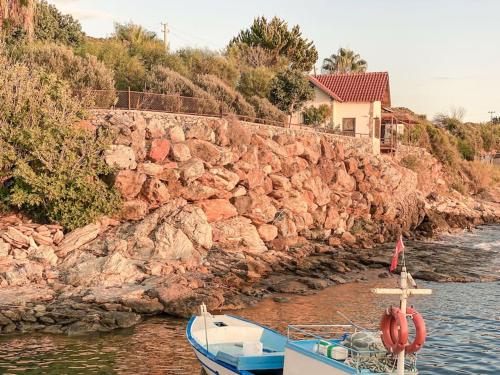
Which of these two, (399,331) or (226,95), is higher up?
(226,95)

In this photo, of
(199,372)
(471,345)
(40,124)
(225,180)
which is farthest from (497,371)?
(40,124)

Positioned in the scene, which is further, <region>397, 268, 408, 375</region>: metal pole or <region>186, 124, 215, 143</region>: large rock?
<region>186, 124, 215, 143</region>: large rock

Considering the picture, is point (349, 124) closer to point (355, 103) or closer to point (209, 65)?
point (355, 103)

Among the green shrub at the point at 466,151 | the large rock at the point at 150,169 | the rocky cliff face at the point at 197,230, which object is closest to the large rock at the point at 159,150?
the rocky cliff face at the point at 197,230

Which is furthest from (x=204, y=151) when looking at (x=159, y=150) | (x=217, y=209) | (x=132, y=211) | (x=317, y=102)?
(x=317, y=102)

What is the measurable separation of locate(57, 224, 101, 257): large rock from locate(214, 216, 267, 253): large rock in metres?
6.49

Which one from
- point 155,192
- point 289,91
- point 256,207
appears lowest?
point 256,207

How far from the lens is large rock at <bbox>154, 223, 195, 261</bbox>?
28938 millimetres

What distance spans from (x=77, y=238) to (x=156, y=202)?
4612 mm

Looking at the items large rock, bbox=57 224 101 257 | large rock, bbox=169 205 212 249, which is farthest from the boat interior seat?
large rock, bbox=169 205 212 249

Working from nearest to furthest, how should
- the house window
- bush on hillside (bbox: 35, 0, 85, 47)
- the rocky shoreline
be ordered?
the rocky shoreline < bush on hillside (bbox: 35, 0, 85, 47) < the house window

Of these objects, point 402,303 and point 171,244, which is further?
point 171,244

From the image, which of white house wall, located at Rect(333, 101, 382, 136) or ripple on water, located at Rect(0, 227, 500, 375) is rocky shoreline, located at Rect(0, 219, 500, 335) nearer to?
ripple on water, located at Rect(0, 227, 500, 375)

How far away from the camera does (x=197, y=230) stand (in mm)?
30609
